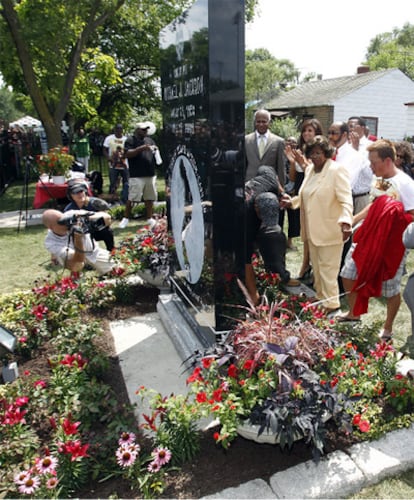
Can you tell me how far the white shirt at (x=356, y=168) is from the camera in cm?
538

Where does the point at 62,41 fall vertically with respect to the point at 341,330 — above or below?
above

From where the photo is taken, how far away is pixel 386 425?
2.77 m

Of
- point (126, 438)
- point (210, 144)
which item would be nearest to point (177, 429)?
point (126, 438)

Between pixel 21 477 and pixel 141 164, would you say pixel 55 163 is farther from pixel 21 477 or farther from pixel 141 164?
pixel 21 477

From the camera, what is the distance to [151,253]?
5.00 m

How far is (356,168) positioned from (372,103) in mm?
27162

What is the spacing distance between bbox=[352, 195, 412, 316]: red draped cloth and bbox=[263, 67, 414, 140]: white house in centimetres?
2615

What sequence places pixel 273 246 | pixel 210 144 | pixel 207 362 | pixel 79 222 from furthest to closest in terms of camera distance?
pixel 79 222
pixel 273 246
pixel 210 144
pixel 207 362

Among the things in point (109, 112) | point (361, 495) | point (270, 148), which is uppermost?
point (109, 112)

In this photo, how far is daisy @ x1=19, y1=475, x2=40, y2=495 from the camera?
229 cm

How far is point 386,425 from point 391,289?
1462 millimetres

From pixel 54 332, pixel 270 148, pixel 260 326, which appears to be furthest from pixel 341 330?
pixel 270 148

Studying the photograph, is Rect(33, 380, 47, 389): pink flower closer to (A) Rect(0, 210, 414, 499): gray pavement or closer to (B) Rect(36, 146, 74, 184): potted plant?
(A) Rect(0, 210, 414, 499): gray pavement

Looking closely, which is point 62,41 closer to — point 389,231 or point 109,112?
point 389,231
